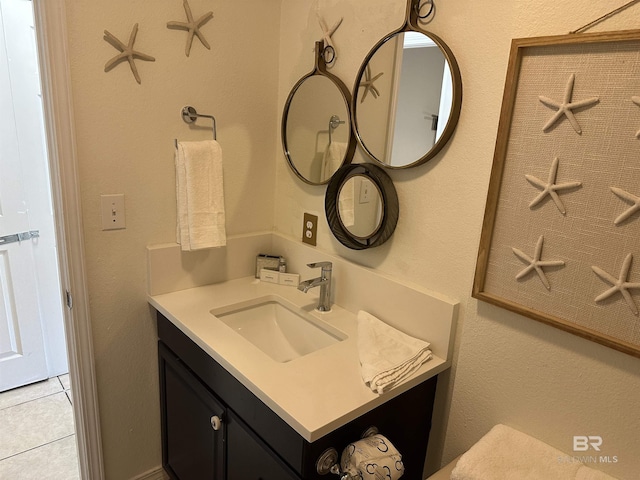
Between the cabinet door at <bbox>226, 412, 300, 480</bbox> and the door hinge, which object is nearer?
the cabinet door at <bbox>226, 412, 300, 480</bbox>

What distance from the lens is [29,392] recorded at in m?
2.49

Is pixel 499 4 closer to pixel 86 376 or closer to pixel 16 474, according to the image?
pixel 86 376

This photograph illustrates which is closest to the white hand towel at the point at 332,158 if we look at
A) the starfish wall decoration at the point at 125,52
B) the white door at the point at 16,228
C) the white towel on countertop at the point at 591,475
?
the starfish wall decoration at the point at 125,52

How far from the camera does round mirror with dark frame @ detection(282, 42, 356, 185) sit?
5.00ft

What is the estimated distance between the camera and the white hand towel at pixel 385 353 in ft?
3.89

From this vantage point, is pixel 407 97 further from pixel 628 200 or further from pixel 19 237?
pixel 19 237

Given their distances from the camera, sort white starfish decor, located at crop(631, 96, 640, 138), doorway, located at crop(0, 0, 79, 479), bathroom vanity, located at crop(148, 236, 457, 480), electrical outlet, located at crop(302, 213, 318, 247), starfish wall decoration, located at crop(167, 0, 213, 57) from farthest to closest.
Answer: doorway, located at crop(0, 0, 79, 479) → electrical outlet, located at crop(302, 213, 318, 247) → starfish wall decoration, located at crop(167, 0, 213, 57) → bathroom vanity, located at crop(148, 236, 457, 480) → white starfish decor, located at crop(631, 96, 640, 138)

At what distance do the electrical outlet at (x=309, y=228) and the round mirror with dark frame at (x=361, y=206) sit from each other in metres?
0.13

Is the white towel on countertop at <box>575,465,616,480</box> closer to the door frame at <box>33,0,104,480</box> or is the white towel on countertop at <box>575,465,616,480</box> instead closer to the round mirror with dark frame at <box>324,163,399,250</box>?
the round mirror with dark frame at <box>324,163,399,250</box>

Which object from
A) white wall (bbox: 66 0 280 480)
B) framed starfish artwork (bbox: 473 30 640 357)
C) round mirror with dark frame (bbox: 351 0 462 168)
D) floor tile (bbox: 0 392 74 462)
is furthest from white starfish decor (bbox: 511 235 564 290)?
floor tile (bbox: 0 392 74 462)

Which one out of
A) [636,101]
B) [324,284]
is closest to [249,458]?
[324,284]

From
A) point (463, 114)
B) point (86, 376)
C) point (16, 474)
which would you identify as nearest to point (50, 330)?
point (16, 474)

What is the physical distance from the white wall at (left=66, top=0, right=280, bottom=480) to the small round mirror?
481 millimetres

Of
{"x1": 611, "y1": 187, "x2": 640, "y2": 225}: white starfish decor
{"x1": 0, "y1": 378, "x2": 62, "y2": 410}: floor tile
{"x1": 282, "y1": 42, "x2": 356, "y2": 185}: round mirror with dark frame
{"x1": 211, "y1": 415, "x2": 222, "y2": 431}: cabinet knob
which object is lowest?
{"x1": 0, "y1": 378, "x2": 62, "y2": 410}: floor tile
